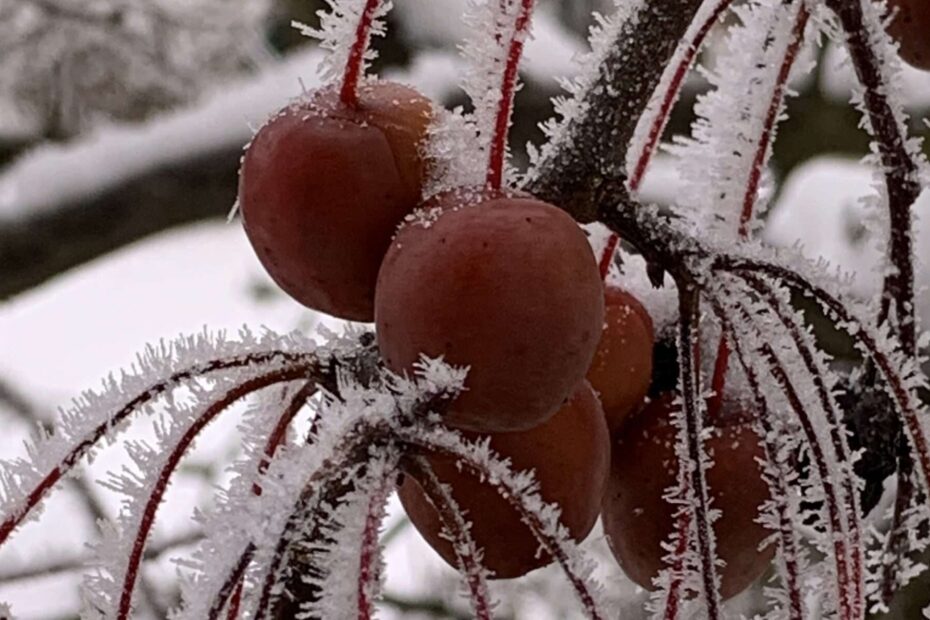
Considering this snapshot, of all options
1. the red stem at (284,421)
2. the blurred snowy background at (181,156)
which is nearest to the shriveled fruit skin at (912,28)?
the blurred snowy background at (181,156)

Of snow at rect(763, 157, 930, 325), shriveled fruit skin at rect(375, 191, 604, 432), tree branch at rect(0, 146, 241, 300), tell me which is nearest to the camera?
shriveled fruit skin at rect(375, 191, 604, 432)

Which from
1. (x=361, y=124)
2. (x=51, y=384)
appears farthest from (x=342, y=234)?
(x=51, y=384)

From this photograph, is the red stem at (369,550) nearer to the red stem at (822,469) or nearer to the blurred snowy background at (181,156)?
the red stem at (822,469)

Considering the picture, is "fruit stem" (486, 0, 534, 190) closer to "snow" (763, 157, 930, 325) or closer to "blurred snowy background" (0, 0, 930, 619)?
"blurred snowy background" (0, 0, 930, 619)

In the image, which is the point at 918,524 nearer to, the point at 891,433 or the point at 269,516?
the point at 891,433

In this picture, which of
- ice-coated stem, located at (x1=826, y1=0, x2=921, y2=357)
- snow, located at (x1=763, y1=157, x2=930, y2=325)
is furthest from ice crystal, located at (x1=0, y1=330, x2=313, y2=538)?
snow, located at (x1=763, y1=157, x2=930, y2=325)
